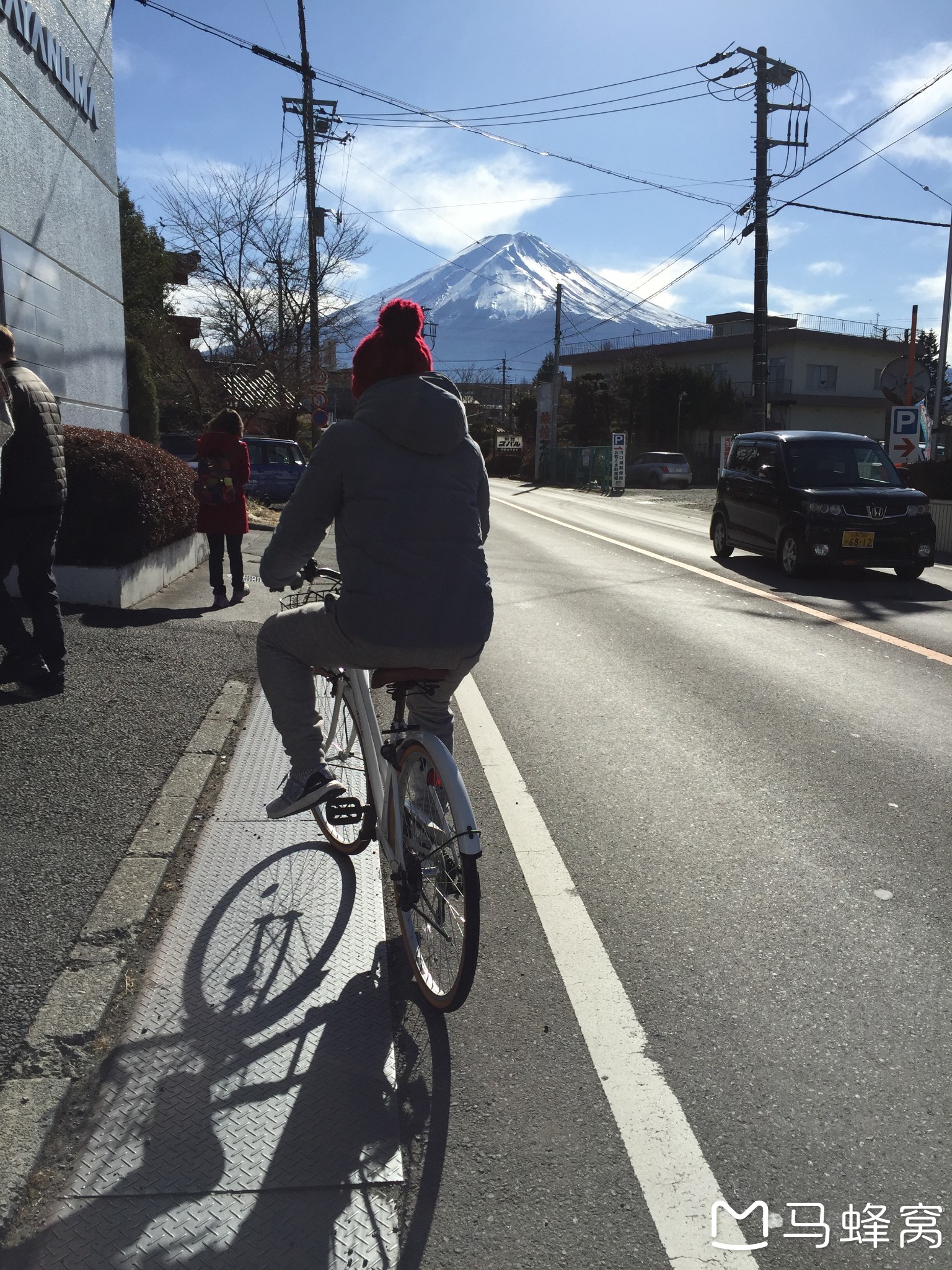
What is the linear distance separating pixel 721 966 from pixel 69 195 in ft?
39.6

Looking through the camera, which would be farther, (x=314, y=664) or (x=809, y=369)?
(x=809, y=369)

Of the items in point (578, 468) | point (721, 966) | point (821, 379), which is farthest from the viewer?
point (821, 379)

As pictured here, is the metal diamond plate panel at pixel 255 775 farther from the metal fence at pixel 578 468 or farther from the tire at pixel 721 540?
the metal fence at pixel 578 468

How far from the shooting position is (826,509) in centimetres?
1312

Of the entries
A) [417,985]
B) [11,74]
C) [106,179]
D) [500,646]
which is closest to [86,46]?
[106,179]

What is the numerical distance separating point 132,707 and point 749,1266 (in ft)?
15.7

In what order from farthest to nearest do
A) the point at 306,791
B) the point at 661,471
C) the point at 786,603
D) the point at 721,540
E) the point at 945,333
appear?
the point at 661,471 → the point at 945,333 → the point at 721,540 → the point at 786,603 → the point at 306,791

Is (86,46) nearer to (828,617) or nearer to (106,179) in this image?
(106,179)

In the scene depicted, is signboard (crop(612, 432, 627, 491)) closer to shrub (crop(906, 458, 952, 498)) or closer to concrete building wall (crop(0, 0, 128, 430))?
shrub (crop(906, 458, 952, 498))

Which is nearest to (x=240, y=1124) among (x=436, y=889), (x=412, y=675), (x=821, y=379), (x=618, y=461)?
(x=436, y=889)

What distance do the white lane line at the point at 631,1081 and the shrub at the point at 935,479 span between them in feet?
50.7

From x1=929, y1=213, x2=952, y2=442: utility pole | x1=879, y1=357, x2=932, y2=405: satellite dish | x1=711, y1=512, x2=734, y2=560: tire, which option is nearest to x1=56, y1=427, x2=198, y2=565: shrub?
x1=711, y1=512, x2=734, y2=560: tire

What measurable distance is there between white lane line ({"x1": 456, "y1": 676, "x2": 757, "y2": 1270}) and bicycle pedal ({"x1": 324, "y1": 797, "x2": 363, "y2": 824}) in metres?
0.70

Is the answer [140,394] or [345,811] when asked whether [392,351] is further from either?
[140,394]
